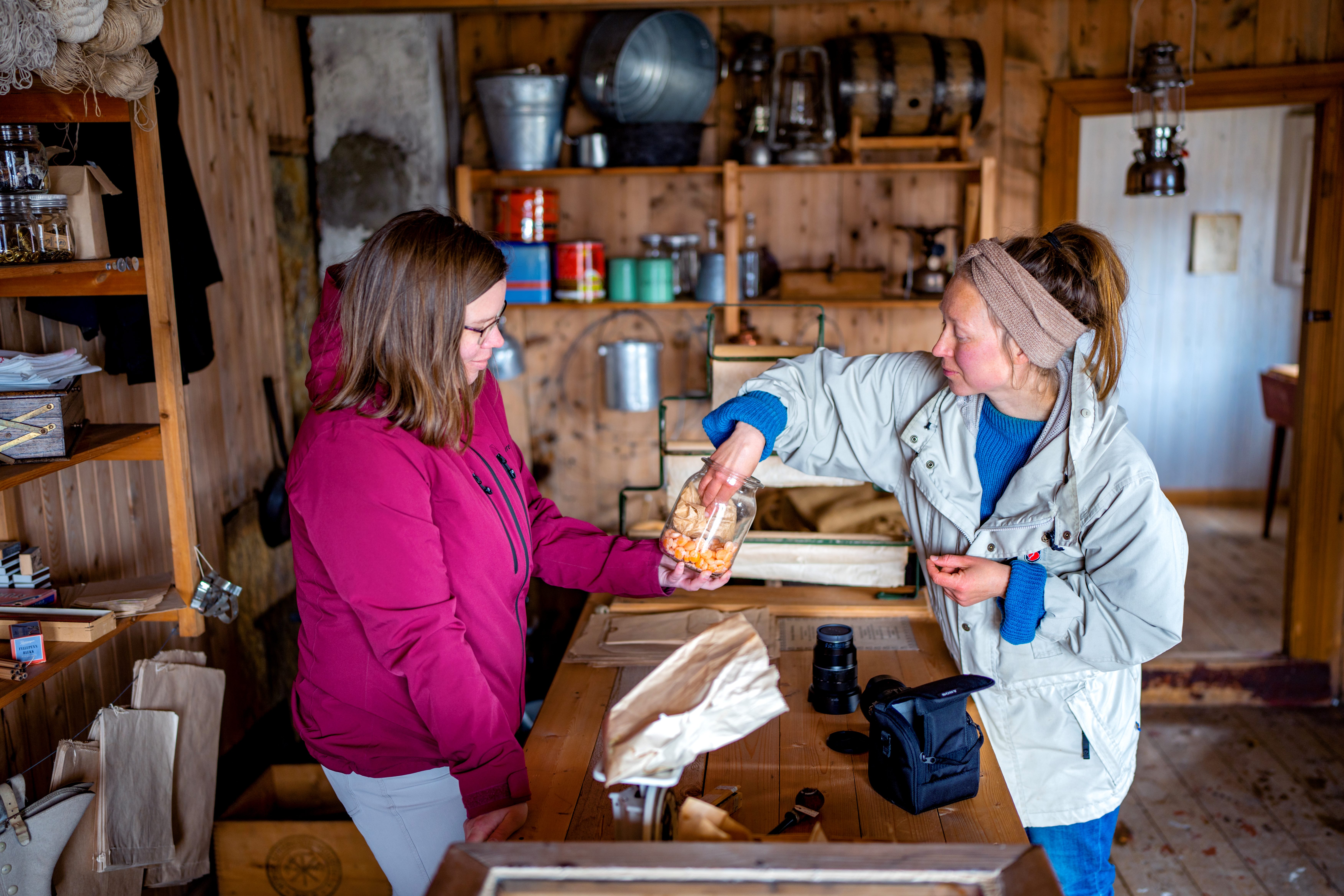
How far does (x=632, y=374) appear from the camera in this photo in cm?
373

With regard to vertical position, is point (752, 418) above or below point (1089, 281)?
below

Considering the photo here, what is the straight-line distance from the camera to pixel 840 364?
1.94 m

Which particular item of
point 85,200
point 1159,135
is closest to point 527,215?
point 85,200

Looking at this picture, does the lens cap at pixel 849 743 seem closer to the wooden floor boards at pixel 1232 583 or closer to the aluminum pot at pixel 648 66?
the wooden floor boards at pixel 1232 583

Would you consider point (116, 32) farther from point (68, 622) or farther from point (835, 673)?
point (835, 673)

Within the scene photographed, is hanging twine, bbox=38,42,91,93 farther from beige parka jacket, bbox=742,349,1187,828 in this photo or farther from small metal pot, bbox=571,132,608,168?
small metal pot, bbox=571,132,608,168

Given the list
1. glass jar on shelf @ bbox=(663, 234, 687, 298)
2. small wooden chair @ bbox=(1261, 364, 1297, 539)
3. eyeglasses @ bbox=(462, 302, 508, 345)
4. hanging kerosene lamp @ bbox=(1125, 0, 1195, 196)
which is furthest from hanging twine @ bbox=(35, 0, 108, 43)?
small wooden chair @ bbox=(1261, 364, 1297, 539)

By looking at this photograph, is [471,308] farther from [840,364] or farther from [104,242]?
[104,242]

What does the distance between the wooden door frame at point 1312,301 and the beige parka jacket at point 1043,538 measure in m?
2.19

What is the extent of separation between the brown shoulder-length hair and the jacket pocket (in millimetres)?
1118

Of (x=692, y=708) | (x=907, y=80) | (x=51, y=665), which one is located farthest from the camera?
(x=907, y=80)

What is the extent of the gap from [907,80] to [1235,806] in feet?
8.24

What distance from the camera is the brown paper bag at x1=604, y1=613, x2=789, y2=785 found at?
3.69 feet

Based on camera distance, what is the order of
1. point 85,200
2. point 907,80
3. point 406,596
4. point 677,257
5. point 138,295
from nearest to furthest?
1. point 406,596
2. point 85,200
3. point 138,295
4. point 907,80
5. point 677,257
